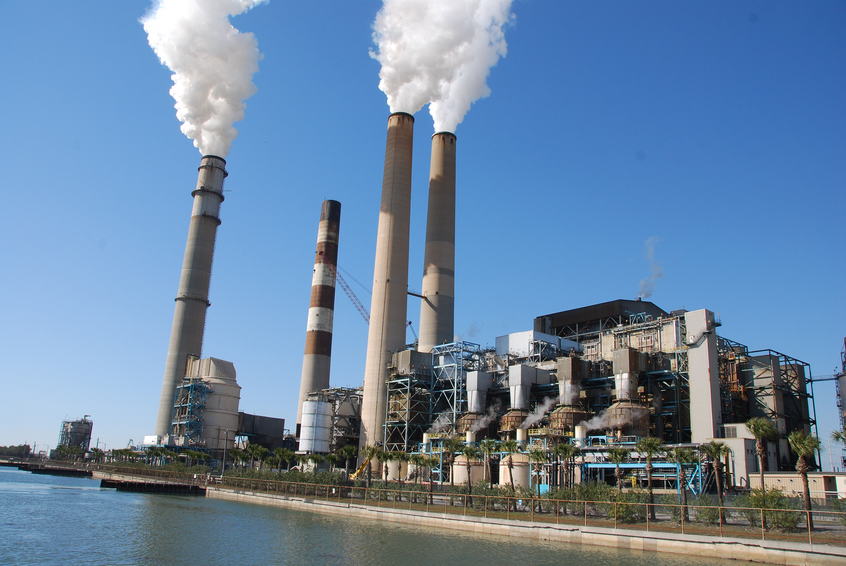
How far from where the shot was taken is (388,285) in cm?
11131

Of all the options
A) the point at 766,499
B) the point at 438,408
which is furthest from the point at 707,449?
the point at 438,408

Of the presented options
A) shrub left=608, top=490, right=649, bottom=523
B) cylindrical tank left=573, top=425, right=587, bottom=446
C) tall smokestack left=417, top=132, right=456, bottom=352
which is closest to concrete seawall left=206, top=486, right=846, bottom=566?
shrub left=608, top=490, right=649, bottom=523

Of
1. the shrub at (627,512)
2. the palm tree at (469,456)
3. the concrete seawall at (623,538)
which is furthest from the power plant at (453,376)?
the shrub at (627,512)

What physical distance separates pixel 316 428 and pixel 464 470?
35.0 metres

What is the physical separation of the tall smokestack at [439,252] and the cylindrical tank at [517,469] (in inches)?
1378

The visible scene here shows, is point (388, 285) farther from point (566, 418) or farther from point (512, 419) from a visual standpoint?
point (566, 418)

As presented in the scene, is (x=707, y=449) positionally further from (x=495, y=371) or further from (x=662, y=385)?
(x=495, y=371)

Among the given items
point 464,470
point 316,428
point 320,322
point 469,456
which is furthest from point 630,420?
point 320,322

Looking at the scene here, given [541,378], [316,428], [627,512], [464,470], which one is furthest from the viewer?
[316,428]

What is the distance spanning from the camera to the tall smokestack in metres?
116

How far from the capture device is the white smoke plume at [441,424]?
102m

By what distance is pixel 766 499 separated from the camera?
44.1 metres

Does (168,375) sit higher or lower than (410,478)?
higher

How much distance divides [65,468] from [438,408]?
10528 cm
